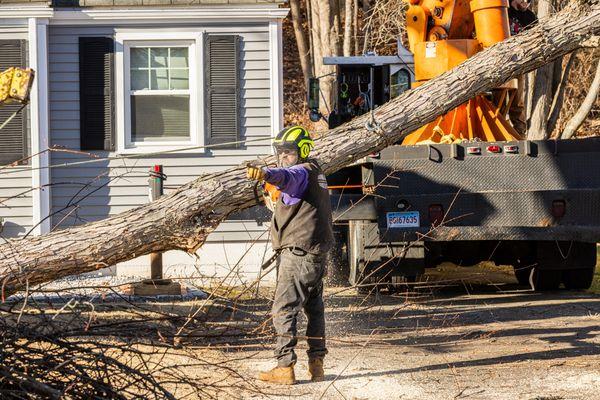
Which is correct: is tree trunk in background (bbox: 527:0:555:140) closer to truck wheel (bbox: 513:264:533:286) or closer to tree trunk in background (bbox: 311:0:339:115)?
tree trunk in background (bbox: 311:0:339:115)

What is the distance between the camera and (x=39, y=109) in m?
13.7

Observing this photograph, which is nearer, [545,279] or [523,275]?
[545,279]

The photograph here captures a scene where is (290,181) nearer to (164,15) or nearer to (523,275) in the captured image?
(523,275)

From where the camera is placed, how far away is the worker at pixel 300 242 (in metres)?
7.32

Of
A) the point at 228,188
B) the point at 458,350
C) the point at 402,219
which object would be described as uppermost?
the point at 228,188

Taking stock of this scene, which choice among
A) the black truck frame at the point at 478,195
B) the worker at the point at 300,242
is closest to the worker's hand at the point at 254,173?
the worker at the point at 300,242

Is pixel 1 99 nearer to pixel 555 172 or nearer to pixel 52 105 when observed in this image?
pixel 555 172

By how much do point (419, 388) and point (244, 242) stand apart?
22.9 feet

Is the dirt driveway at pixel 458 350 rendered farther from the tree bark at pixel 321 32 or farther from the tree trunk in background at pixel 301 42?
the tree trunk in background at pixel 301 42

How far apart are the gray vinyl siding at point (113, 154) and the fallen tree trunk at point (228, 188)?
5.57 meters

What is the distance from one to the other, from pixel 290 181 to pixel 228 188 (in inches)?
22.8

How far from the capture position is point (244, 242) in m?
13.9

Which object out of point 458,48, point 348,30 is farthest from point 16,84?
point 348,30

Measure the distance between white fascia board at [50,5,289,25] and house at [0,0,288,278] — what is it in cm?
1
